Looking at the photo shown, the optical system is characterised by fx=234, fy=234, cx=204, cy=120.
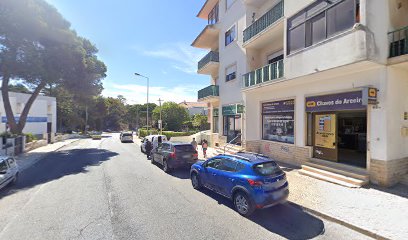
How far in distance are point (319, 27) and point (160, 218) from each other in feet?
30.1

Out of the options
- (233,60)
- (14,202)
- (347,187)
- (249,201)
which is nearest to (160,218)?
(249,201)

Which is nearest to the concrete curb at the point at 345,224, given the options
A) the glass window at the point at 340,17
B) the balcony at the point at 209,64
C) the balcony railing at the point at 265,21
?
the glass window at the point at 340,17

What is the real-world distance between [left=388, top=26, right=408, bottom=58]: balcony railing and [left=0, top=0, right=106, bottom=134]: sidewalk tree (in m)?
22.8

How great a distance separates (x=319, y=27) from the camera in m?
9.41

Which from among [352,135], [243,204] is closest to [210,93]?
[352,135]

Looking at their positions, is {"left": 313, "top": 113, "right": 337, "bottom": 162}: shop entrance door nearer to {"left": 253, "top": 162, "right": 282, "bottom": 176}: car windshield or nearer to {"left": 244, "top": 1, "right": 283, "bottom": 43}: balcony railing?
{"left": 253, "top": 162, "right": 282, "bottom": 176}: car windshield

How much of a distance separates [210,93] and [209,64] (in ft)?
8.34

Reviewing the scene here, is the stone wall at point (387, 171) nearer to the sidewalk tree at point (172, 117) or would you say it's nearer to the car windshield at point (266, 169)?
the car windshield at point (266, 169)

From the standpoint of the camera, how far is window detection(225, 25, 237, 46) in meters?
17.5

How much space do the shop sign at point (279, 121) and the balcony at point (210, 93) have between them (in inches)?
231

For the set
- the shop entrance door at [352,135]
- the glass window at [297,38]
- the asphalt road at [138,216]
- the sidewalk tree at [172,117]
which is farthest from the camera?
the sidewalk tree at [172,117]

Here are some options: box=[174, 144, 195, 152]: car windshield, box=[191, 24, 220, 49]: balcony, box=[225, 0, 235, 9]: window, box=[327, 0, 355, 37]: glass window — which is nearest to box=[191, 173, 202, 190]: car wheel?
box=[174, 144, 195, 152]: car windshield

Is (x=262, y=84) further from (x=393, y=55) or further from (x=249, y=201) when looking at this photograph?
(x=249, y=201)

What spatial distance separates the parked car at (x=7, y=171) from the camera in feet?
28.3
